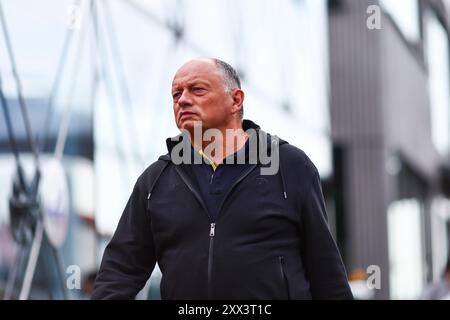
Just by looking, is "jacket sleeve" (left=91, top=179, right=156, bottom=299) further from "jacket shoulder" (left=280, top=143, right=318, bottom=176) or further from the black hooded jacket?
"jacket shoulder" (left=280, top=143, right=318, bottom=176)

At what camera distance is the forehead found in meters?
3.28

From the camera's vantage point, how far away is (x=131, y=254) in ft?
10.9

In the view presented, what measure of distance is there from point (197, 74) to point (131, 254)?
540mm

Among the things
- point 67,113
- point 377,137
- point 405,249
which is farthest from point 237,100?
point 405,249

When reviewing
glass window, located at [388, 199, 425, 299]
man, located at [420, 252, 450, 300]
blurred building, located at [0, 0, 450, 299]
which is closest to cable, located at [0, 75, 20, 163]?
blurred building, located at [0, 0, 450, 299]

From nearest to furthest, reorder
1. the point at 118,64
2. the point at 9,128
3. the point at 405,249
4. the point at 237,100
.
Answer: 1. the point at 237,100
2. the point at 9,128
3. the point at 118,64
4. the point at 405,249

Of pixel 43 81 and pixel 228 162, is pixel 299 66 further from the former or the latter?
pixel 228 162

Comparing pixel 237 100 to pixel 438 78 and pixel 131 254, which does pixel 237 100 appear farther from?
pixel 438 78

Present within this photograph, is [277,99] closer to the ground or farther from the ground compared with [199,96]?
farther from the ground
